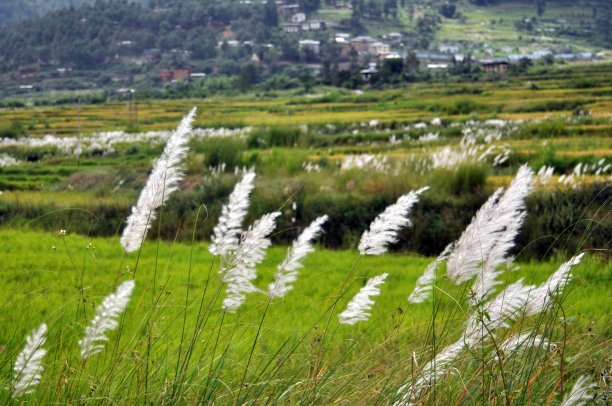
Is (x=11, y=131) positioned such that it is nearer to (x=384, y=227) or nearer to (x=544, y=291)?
(x=384, y=227)

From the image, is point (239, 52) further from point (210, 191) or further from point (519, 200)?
point (519, 200)

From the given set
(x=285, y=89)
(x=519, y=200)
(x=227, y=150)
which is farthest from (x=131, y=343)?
(x=285, y=89)

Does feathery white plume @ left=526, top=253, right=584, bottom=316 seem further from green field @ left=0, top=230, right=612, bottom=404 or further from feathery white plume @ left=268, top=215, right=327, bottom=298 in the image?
feathery white plume @ left=268, top=215, right=327, bottom=298

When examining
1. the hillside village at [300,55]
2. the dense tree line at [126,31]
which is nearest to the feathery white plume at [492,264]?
the hillside village at [300,55]

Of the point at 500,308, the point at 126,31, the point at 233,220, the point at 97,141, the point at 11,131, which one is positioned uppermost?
the point at 233,220

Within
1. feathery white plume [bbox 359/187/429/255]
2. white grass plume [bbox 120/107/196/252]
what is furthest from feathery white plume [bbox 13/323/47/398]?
feathery white plume [bbox 359/187/429/255]

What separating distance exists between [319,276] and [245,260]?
533 centimetres

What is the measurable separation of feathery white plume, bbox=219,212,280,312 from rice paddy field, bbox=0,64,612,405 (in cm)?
2

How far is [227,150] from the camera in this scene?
54.4 ft

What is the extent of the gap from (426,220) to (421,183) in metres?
0.84

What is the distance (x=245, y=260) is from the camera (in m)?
2.46

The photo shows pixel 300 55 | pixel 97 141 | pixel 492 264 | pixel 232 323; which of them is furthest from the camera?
pixel 300 55

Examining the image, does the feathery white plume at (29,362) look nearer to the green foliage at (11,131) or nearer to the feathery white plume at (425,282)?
the feathery white plume at (425,282)

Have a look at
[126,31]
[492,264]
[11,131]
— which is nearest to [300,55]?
[126,31]
